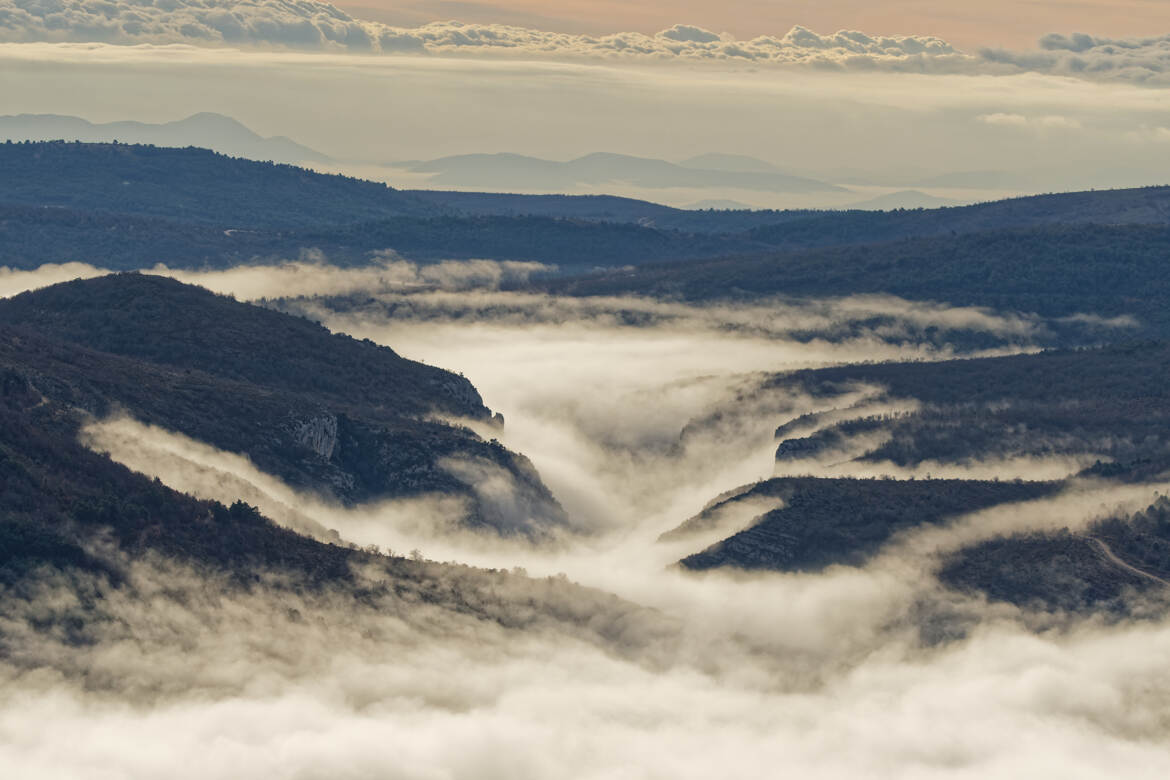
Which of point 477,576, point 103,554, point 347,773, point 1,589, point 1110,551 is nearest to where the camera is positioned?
point 347,773

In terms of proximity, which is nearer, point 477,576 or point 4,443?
point 4,443

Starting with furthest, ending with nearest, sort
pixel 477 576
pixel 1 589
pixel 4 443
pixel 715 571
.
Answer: pixel 715 571 < pixel 477 576 < pixel 4 443 < pixel 1 589

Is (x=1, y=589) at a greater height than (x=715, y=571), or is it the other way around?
(x=1, y=589)

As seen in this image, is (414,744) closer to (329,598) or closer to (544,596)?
(329,598)

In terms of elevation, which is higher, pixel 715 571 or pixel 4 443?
pixel 4 443

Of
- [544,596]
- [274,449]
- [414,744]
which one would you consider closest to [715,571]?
[544,596]

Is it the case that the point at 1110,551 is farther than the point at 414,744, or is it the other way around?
the point at 1110,551

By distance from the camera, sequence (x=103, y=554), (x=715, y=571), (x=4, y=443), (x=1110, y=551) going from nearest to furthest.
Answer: (x=103, y=554) → (x=4, y=443) → (x=1110, y=551) → (x=715, y=571)

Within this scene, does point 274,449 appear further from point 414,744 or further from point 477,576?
point 414,744

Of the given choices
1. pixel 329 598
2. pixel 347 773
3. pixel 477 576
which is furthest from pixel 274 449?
pixel 347 773
